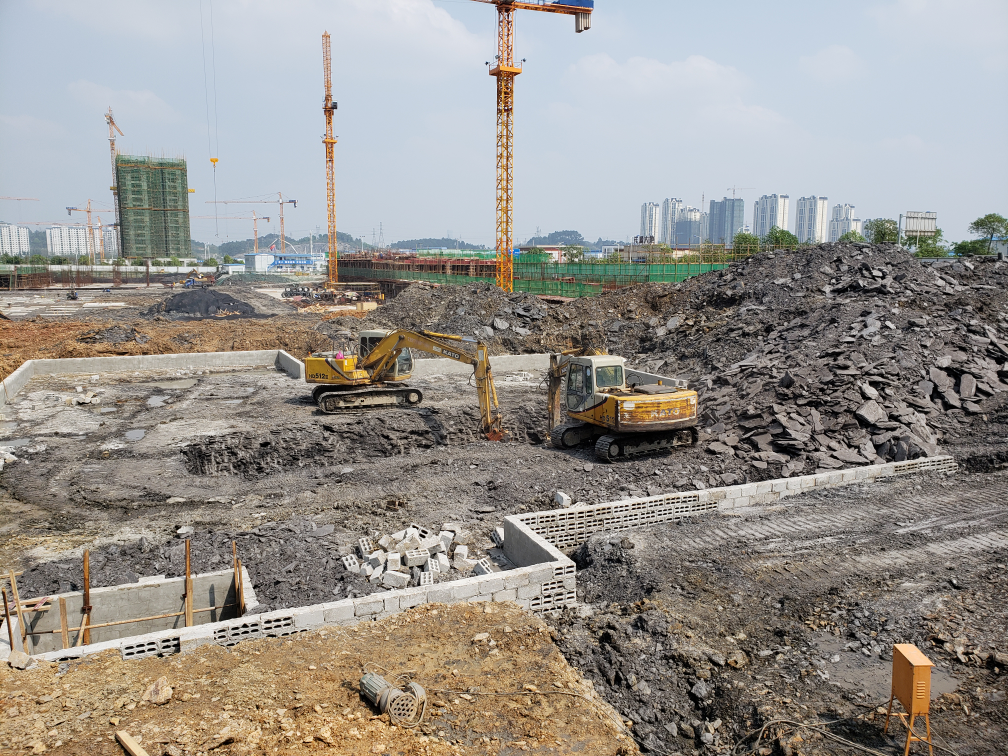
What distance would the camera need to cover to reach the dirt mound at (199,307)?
142ft

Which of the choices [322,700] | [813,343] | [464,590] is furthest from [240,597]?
[813,343]

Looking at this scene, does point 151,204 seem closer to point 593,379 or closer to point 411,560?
point 593,379

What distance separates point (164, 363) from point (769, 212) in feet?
641

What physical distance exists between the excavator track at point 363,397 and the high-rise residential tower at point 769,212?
188m

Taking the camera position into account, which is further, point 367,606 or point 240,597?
point 240,597

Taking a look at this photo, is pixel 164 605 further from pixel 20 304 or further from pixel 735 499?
pixel 20 304

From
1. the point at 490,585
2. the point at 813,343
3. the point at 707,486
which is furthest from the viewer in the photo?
the point at 813,343

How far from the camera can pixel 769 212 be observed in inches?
7736

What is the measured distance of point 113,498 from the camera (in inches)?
520

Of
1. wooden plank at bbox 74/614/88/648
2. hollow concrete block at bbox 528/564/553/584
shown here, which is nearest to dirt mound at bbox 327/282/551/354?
hollow concrete block at bbox 528/564/553/584

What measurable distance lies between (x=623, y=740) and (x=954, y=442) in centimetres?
1210

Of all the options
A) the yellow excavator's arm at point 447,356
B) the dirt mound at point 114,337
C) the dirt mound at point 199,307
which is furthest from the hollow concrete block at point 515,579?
the dirt mound at point 199,307

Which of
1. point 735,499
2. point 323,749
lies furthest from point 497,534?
point 323,749

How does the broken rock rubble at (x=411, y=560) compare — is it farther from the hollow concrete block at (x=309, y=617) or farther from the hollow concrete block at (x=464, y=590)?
the hollow concrete block at (x=309, y=617)
